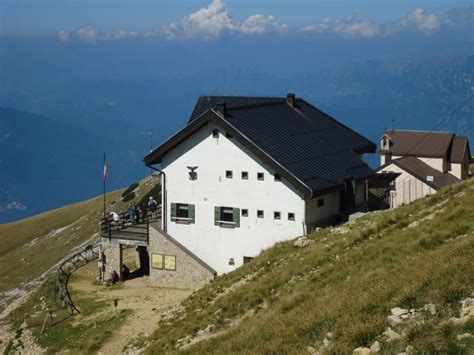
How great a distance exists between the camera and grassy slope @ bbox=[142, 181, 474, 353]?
14.2 m

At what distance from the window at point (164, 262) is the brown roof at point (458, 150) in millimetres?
27548

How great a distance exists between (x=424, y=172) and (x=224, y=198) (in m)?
20.2

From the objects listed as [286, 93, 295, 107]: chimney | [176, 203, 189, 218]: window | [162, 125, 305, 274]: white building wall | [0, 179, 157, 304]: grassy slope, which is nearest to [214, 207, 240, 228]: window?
[162, 125, 305, 274]: white building wall

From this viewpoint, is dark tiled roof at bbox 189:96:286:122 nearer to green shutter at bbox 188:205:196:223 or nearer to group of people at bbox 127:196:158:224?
group of people at bbox 127:196:158:224

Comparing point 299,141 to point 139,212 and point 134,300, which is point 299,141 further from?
point 134,300

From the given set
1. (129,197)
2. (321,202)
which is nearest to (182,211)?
(321,202)

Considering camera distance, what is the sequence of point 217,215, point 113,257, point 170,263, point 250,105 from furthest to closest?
point 250,105 → point 113,257 → point 170,263 → point 217,215

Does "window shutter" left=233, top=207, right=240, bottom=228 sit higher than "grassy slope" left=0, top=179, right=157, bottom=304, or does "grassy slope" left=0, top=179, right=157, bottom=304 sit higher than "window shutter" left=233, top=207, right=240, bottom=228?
"window shutter" left=233, top=207, right=240, bottom=228

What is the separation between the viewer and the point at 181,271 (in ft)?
131

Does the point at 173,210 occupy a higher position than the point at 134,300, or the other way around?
the point at 173,210

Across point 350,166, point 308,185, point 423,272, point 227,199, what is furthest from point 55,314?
point 423,272

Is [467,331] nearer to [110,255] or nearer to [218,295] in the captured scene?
[218,295]

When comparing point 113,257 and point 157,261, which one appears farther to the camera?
point 113,257

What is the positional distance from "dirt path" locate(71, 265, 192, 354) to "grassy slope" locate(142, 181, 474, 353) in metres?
1.87
